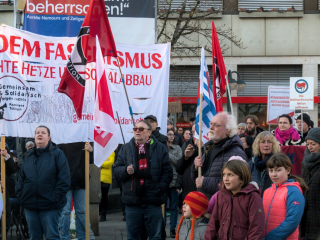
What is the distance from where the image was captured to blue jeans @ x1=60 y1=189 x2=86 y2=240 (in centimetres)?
776

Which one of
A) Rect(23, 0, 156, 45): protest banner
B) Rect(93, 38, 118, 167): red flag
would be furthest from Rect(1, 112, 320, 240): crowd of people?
Rect(23, 0, 156, 45): protest banner

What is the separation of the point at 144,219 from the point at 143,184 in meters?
0.47

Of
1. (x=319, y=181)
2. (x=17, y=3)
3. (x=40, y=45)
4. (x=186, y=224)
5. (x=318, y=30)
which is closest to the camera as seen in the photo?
(x=186, y=224)

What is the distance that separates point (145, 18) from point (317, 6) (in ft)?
43.3

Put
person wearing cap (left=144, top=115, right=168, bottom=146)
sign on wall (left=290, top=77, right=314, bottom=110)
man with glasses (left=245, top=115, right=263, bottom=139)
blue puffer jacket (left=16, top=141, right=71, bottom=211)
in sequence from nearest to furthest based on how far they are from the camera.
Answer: blue puffer jacket (left=16, top=141, right=71, bottom=211)
person wearing cap (left=144, top=115, right=168, bottom=146)
man with glasses (left=245, top=115, right=263, bottom=139)
sign on wall (left=290, top=77, right=314, bottom=110)

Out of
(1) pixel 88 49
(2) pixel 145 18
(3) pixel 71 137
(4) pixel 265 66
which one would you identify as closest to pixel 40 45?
(1) pixel 88 49

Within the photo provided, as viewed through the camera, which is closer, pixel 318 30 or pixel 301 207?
pixel 301 207

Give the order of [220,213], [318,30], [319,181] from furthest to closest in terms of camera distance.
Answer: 1. [318,30]
2. [319,181]
3. [220,213]

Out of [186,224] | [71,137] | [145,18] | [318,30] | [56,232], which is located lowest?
[56,232]

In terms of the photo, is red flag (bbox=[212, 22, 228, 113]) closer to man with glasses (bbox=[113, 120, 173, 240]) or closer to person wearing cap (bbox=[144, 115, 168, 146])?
person wearing cap (bbox=[144, 115, 168, 146])

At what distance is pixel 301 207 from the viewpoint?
460cm

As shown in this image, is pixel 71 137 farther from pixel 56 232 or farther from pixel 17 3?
pixel 17 3

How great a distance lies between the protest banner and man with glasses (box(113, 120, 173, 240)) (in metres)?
3.55

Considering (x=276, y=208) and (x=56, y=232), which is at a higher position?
(x=276, y=208)
